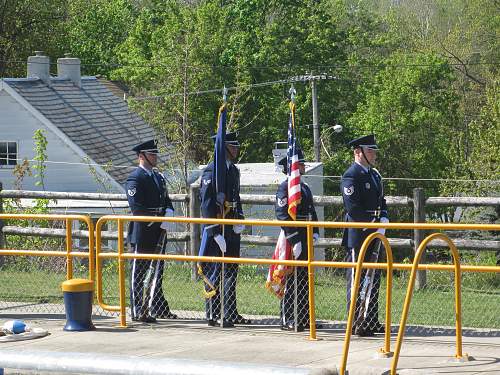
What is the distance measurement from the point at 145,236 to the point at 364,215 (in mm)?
2414

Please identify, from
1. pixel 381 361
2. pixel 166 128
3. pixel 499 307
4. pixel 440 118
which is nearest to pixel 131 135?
pixel 166 128

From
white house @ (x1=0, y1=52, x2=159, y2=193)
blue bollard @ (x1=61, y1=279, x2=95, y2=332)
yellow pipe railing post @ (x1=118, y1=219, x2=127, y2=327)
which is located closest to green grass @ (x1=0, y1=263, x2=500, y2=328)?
yellow pipe railing post @ (x1=118, y1=219, x2=127, y2=327)

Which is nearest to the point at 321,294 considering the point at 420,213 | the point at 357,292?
the point at 420,213

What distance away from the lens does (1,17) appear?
51812 millimetres

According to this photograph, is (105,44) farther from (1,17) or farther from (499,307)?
(499,307)

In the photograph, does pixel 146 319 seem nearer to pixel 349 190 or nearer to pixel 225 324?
Result: pixel 225 324

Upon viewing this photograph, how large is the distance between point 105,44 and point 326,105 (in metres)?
13.8

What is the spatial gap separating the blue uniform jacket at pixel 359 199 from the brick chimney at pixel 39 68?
27629 millimetres

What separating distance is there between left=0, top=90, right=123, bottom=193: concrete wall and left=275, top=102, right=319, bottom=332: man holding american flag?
25.8 metres

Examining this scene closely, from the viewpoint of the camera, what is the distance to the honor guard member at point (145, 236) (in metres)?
12.8

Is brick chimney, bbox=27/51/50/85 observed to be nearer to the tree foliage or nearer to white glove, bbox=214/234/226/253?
the tree foliage

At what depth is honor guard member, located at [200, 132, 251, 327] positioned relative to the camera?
1238cm

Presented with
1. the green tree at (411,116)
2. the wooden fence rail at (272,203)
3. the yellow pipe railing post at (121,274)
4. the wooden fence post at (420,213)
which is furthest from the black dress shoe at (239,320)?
the green tree at (411,116)

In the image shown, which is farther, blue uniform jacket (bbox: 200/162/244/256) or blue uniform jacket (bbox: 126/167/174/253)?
blue uniform jacket (bbox: 126/167/174/253)
